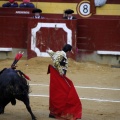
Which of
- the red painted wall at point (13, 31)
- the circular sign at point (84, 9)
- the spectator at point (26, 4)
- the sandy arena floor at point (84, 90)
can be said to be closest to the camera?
the sandy arena floor at point (84, 90)

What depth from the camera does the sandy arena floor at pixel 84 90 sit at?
7293 millimetres

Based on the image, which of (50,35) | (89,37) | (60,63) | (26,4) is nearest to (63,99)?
(60,63)

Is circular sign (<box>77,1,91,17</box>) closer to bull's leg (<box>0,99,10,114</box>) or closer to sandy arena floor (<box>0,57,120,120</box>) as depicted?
sandy arena floor (<box>0,57,120,120</box>)

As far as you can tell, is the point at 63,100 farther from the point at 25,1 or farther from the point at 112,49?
the point at 25,1

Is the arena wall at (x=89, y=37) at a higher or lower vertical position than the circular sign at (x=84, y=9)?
lower

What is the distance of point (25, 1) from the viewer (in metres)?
16.4

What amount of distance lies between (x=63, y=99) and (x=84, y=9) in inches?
393

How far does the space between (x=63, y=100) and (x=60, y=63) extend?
1.71 ft

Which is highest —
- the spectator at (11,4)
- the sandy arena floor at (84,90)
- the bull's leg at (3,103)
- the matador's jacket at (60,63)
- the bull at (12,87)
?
the spectator at (11,4)

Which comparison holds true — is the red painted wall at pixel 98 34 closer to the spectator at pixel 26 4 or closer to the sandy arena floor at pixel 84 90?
the sandy arena floor at pixel 84 90

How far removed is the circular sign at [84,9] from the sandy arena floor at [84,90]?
12.9 ft

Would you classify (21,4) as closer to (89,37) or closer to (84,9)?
(84,9)

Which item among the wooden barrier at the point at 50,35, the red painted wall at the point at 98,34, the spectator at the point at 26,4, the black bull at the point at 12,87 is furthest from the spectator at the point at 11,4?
the black bull at the point at 12,87

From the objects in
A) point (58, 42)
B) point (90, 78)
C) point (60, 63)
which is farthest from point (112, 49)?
point (60, 63)
